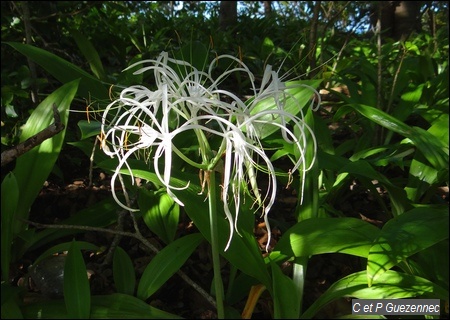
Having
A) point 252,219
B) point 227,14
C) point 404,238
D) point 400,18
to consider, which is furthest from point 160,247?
point 400,18

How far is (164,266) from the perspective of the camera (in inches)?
51.2

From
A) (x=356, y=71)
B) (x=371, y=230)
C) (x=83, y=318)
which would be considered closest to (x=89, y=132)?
(x=83, y=318)

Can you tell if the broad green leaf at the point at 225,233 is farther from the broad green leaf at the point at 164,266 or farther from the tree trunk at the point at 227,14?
Result: the tree trunk at the point at 227,14

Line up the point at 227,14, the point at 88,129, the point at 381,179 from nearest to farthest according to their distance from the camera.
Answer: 1. the point at 88,129
2. the point at 381,179
3. the point at 227,14

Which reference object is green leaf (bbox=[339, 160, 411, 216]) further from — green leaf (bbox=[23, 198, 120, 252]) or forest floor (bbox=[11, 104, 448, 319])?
green leaf (bbox=[23, 198, 120, 252])

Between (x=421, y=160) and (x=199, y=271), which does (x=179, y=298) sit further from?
(x=421, y=160)

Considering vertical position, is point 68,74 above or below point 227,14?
below

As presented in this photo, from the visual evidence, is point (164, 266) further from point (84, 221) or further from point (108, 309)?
point (84, 221)

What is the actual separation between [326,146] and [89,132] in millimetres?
991

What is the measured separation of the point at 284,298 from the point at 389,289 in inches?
10.9

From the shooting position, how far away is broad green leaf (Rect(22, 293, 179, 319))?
1156mm

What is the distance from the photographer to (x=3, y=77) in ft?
7.76

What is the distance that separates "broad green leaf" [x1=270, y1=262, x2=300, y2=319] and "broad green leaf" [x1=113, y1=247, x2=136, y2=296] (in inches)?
17.3

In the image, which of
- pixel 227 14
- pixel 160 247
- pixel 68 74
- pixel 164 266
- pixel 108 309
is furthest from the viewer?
pixel 227 14
